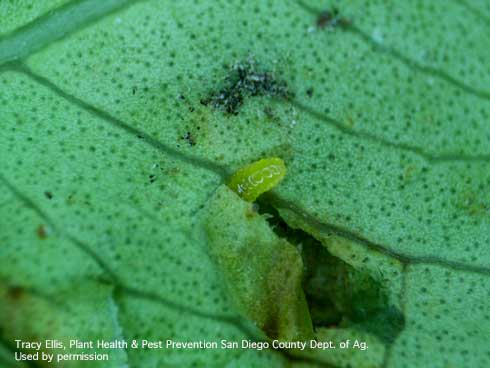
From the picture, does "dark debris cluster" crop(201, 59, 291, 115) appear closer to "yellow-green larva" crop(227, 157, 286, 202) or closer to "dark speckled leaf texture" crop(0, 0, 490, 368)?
"dark speckled leaf texture" crop(0, 0, 490, 368)

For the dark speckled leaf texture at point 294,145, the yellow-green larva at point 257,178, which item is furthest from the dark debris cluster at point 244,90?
the yellow-green larva at point 257,178

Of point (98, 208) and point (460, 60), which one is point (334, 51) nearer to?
point (460, 60)

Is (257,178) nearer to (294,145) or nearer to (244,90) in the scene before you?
(294,145)

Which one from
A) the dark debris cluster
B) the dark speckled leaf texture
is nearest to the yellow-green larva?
the dark speckled leaf texture

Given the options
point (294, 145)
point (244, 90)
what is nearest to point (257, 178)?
point (294, 145)

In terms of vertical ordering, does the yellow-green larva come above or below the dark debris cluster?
below

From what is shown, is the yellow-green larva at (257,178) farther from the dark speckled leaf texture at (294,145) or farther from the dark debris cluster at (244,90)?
the dark debris cluster at (244,90)
